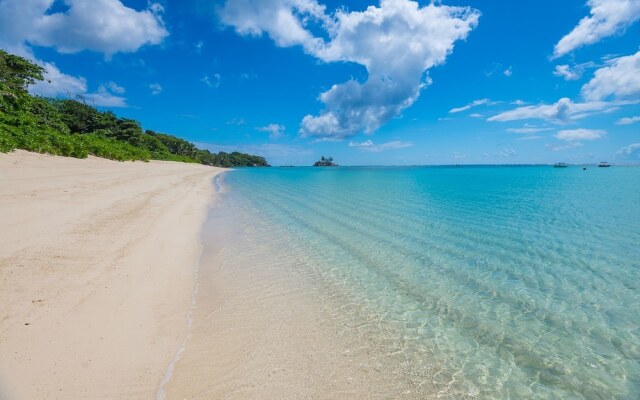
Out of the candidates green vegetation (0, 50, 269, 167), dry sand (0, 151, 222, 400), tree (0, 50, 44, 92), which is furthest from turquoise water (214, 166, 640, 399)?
tree (0, 50, 44, 92)

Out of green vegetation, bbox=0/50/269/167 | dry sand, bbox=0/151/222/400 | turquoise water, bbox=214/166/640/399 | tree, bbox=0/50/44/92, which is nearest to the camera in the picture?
dry sand, bbox=0/151/222/400

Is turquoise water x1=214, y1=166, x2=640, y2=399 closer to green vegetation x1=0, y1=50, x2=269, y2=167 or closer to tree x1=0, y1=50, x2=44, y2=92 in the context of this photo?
green vegetation x1=0, y1=50, x2=269, y2=167

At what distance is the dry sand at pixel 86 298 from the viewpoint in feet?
11.7

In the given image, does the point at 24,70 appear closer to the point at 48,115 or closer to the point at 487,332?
the point at 48,115

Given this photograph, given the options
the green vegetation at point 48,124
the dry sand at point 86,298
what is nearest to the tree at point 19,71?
the green vegetation at point 48,124

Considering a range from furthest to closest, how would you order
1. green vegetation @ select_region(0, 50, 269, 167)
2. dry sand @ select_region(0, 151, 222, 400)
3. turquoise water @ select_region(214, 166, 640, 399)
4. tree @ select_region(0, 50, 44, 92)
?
tree @ select_region(0, 50, 44, 92)
green vegetation @ select_region(0, 50, 269, 167)
turquoise water @ select_region(214, 166, 640, 399)
dry sand @ select_region(0, 151, 222, 400)

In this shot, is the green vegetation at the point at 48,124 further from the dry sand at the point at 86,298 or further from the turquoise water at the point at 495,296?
the turquoise water at the point at 495,296

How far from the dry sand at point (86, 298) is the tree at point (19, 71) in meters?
34.8

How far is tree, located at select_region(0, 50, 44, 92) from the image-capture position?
3366 cm

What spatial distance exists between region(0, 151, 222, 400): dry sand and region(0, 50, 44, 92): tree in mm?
34788

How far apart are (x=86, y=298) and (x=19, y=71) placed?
155ft

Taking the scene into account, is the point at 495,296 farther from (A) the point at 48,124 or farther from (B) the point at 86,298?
(A) the point at 48,124

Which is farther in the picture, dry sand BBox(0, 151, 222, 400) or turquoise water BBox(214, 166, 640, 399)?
turquoise water BBox(214, 166, 640, 399)

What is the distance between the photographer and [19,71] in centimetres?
3547
